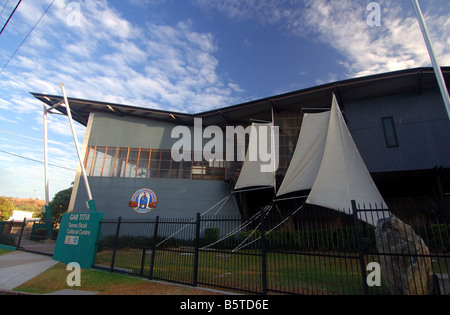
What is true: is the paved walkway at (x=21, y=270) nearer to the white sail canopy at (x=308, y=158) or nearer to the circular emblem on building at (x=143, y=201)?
the circular emblem on building at (x=143, y=201)

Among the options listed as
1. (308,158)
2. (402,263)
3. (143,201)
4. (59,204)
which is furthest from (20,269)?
(59,204)

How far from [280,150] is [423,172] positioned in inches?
384

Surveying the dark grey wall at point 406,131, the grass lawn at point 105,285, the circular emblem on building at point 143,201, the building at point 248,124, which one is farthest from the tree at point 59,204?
the dark grey wall at point 406,131

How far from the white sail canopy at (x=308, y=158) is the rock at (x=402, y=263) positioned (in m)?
8.64

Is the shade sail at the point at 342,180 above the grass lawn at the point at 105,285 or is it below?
above

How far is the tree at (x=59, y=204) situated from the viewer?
40.3m

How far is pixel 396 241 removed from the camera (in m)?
6.30

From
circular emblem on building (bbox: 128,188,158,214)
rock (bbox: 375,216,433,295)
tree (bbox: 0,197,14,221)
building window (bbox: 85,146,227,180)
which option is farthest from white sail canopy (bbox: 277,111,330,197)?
tree (bbox: 0,197,14,221)

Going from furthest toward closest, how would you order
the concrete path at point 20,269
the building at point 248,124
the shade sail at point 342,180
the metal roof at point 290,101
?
the metal roof at point 290,101 < the building at point 248,124 < the shade sail at point 342,180 < the concrete path at point 20,269

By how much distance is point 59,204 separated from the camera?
40.8m

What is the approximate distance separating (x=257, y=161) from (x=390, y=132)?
9768 mm

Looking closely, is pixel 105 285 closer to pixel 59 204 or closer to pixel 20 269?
pixel 20 269
